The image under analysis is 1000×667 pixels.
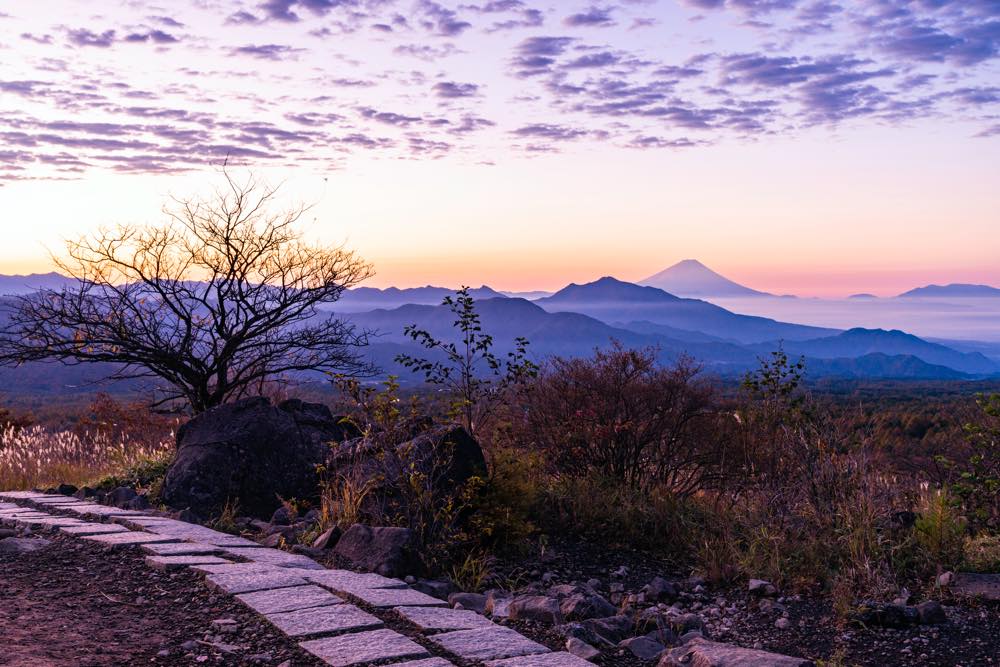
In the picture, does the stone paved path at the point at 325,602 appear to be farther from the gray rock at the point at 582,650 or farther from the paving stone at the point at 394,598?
the gray rock at the point at 582,650

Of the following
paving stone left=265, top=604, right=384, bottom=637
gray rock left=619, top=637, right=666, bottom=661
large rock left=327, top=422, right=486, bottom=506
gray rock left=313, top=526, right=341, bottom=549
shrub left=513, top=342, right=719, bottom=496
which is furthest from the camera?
shrub left=513, top=342, right=719, bottom=496

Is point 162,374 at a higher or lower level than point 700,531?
Answer: higher

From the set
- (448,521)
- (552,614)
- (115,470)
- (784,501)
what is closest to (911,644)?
(552,614)

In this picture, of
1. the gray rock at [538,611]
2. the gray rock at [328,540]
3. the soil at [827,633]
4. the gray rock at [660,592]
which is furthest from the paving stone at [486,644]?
the gray rock at [328,540]

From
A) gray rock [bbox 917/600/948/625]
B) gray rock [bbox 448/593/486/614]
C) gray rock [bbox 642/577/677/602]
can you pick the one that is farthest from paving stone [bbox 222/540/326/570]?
gray rock [bbox 917/600/948/625]

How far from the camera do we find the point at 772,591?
6.80m

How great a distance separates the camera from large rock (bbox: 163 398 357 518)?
30.0 ft

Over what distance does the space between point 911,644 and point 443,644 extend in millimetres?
2831

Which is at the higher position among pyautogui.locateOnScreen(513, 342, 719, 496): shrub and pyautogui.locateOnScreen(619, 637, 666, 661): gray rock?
pyautogui.locateOnScreen(513, 342, 719, 496): shrub

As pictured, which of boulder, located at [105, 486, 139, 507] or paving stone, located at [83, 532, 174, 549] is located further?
boulder, located at [105, 486, 139, 507]

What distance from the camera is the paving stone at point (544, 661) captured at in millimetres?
4547

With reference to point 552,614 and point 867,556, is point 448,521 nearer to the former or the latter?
point 552,614

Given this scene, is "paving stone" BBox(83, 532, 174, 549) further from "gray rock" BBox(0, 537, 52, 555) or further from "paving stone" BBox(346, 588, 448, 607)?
"paving stone" BBox(346, 588, 448, 607)

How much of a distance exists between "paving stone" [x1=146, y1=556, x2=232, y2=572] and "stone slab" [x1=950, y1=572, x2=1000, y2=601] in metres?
5.05
